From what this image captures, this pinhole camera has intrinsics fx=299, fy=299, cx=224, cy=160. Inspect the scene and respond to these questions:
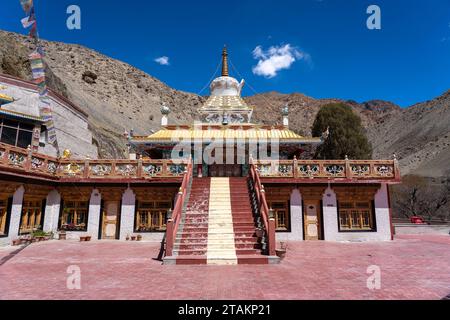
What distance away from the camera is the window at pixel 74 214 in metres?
18.0

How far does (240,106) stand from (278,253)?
1811 centimetres

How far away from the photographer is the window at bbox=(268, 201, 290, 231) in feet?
57.4

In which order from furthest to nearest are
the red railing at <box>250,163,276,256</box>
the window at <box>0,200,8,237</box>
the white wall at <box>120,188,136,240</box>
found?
the white wall at <box>120,188,136,240</box>
the window at <box>0,200,8,237</box>
the red railing at <box>250,163,276,256</box>

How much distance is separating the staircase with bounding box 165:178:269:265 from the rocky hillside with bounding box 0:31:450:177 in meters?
29.7

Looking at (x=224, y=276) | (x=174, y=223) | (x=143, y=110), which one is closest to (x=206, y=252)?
(x=174, y=223)

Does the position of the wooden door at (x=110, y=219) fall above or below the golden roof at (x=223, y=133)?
below

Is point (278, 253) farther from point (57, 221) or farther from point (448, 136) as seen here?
point (448, 136)

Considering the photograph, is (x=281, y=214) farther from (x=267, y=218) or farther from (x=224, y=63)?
(x=224, y=63)

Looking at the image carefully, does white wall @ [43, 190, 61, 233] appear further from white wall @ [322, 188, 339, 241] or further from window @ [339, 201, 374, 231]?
window @ [339, 201, 374, 231]

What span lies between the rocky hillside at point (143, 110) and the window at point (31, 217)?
2444 centimetres

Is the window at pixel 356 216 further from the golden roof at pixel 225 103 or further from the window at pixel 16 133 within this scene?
the window at pixel 16 133

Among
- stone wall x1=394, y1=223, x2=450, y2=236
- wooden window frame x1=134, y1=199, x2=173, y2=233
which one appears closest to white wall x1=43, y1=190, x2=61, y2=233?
wooden window frame x1=134, y1=199, x2=173, y2=233

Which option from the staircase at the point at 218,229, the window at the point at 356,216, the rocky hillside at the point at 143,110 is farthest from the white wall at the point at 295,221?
the rocky hillside at the point at 143,110

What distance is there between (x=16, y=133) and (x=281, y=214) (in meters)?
19.4
